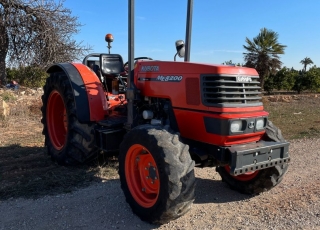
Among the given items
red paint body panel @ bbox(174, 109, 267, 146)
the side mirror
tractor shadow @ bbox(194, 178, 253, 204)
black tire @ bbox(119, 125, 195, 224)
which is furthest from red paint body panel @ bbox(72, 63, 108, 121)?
tractor shadow @ bbox(194, 178, 253, 204)

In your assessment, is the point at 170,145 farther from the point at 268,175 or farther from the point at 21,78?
the point at 21,78

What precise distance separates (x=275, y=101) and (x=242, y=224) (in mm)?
17442

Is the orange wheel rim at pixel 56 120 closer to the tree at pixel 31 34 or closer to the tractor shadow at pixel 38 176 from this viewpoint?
the tractor shadow at pixel 38 176

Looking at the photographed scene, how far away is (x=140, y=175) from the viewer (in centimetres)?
372

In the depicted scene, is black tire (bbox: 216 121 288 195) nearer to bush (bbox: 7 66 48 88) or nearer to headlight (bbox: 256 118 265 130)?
headlight (bbox: 256 118 265 130)

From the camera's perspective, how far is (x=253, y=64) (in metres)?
25.5

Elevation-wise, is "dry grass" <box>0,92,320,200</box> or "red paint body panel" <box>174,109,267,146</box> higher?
"red paint body panel" <box>174,109,267,146</box>

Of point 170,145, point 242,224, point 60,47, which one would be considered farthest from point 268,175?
point 60,47

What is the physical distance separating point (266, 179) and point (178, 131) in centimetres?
121

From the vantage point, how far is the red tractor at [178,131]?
10.5 ft

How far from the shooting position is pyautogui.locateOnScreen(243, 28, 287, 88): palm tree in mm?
25078

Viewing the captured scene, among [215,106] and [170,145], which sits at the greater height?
[215,106]

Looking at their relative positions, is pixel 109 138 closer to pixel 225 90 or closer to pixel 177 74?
pixel 177 74

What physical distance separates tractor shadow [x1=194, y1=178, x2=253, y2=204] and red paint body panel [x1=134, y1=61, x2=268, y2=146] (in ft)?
2.97
